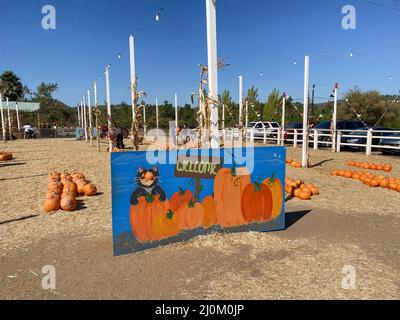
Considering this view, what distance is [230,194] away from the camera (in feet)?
14.7

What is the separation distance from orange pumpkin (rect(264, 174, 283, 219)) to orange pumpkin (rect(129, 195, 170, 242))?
5.46 feet

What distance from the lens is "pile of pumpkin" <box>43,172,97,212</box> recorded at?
5.84m

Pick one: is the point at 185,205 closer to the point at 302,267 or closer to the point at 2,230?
the point at 302,267

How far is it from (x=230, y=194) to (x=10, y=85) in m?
52.6

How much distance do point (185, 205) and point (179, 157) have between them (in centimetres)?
66

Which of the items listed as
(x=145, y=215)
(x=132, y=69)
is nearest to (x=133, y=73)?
(x=132, y=69)

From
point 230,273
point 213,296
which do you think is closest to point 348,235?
point 230,273

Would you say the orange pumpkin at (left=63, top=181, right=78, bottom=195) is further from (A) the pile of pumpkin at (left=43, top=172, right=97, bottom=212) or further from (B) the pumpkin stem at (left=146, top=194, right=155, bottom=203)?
(B) the pumpkin stem at (left=146, top=194, right=155, bottom=203)

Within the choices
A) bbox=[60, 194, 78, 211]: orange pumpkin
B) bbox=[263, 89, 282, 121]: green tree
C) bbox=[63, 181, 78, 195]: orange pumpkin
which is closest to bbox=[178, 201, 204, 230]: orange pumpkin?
bbox=[60, 194, 78, 211]: orange pumpkin

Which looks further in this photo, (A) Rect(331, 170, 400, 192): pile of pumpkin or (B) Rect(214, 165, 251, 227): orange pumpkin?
(A) Rect(331, 170, 400, 192): pile of pumpkin

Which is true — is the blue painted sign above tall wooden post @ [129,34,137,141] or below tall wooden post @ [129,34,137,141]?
below

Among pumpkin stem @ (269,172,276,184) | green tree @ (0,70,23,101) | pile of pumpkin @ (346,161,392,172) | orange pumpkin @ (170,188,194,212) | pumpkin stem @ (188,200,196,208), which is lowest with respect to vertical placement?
pile of pumpkin @ (346,161,392,172)

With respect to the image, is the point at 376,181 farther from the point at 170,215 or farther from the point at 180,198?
the point at 170,215

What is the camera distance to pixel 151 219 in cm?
408
